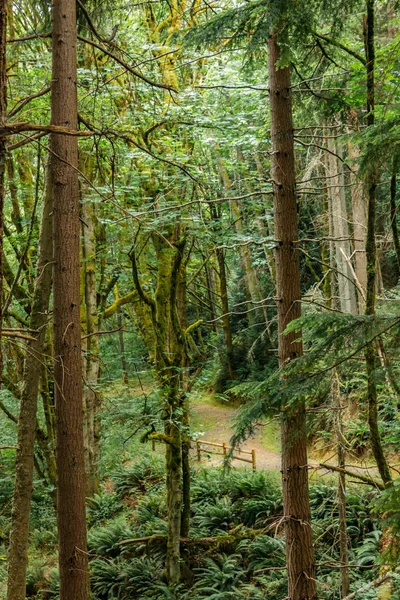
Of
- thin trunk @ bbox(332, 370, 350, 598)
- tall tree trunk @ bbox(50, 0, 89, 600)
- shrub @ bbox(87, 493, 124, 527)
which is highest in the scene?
tall tree trunk @ bbox(50, 0, 89, 600)

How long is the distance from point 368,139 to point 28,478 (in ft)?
18.7

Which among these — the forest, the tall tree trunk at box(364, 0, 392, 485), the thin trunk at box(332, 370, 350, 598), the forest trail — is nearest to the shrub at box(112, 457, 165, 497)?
the forest

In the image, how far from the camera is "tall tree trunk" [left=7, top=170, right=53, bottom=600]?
6.48 meters

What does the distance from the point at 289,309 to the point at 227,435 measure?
13.9 meters

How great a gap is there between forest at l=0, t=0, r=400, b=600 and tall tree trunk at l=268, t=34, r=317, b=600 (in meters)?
0.02

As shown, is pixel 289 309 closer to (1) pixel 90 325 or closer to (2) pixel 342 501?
(2) pixel 342 501

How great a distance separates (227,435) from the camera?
61.9ft

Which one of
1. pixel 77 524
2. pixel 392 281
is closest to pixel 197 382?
pixel 77 524

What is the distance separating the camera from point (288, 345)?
5738mm

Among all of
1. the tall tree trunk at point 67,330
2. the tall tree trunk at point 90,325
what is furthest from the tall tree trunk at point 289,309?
the tall tree trunk at point 90,325

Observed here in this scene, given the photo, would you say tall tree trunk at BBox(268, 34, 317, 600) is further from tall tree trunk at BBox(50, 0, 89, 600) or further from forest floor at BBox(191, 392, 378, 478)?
forest floor at BBox(191, 392, 378, 478)

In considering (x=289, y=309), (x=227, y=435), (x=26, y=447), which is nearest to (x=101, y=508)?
(x=227, y=435)

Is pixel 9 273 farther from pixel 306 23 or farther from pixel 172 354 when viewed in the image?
pixel 306 23

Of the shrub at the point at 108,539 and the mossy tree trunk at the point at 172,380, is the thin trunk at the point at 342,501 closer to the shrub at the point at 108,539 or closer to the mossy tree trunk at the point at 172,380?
the mossy tree trunk at the point at 172,380
